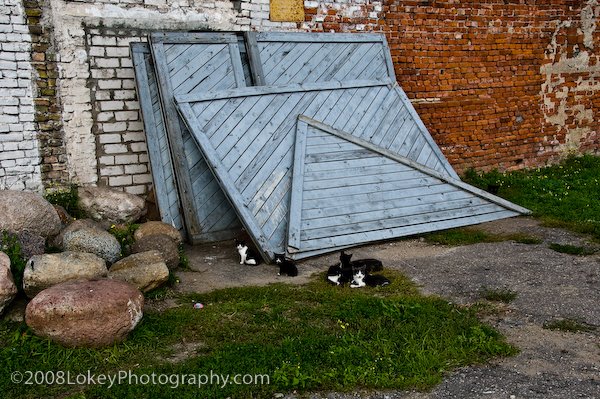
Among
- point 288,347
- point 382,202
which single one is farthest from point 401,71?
point 288,347

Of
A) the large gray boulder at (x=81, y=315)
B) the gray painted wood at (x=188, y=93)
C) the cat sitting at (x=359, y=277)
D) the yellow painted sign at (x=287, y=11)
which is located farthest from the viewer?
the yellow painted sign at (x=287, y=11)

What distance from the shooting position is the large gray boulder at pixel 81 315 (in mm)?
4305

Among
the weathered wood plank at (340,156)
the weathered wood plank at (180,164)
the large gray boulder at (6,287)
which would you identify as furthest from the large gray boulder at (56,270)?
the weathered wood plank at (340,156)

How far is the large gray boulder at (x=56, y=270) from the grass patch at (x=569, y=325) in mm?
3545

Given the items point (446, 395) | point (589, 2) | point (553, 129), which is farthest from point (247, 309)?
point (589, 2)

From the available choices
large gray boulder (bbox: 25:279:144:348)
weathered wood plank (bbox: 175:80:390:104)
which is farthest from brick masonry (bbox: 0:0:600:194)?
large gray boulder (bbox: 25:279:144:348)

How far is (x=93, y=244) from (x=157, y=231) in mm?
851

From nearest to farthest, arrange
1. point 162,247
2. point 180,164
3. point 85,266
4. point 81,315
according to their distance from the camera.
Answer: point 81,315 → point 85,266 → point 162,247 → point 180,164

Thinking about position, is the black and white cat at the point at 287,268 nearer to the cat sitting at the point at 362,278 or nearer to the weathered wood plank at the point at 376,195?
the cat sitting at the point at 362,278

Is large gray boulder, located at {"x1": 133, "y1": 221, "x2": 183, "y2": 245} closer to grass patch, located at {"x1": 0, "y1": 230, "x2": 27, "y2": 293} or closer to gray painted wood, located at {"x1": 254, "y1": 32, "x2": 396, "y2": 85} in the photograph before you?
grass patch, located at {"x1": 0, "y1": 230, "x2": 27, "y2": 293}

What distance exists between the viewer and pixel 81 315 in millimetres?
4293

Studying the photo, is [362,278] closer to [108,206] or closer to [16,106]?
[108,206]

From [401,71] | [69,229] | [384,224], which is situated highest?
[401,71]

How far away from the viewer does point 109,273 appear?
5.27 metres
